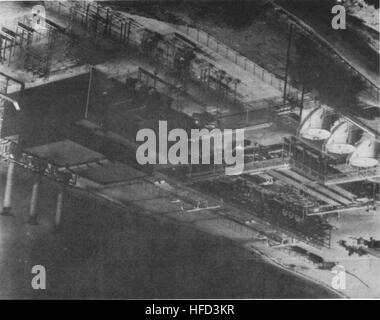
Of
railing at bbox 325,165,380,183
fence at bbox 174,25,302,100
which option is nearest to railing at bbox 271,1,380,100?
fence at bbox 174,25,302,100

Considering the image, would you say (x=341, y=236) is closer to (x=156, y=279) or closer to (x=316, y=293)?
(x=316, y=293)

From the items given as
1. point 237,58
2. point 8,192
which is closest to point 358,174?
point 237,58

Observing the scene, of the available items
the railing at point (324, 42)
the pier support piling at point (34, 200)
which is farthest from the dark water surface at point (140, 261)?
the railing at point (324, 42)

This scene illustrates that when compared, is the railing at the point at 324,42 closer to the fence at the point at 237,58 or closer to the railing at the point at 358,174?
the fence at the point at 237,58

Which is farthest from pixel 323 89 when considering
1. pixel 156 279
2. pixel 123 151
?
pixel 156 279

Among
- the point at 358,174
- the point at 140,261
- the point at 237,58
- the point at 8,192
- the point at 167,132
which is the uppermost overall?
the point at 237,58

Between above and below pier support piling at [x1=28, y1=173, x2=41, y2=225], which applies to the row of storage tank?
above

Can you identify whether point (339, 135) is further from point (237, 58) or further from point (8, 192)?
point (8, 192)

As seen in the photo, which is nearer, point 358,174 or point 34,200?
point 358,174

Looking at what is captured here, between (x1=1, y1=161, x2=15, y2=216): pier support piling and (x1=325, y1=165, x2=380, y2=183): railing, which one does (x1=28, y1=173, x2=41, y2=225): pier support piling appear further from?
(x1=325, y1=165, x2=380, y2=183): railing
